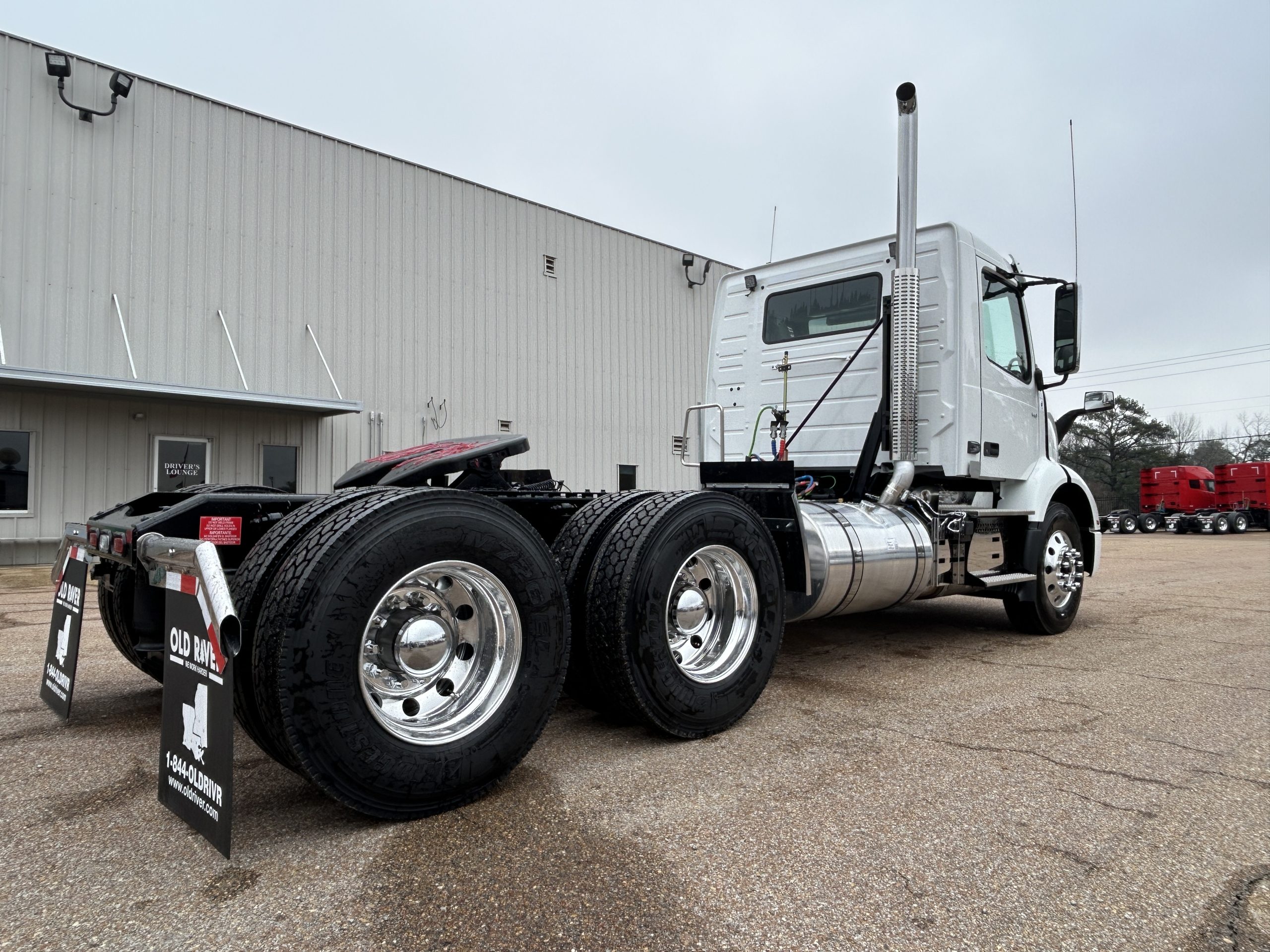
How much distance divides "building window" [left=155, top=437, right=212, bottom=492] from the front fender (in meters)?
11.6

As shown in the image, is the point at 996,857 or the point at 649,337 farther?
the point at 649,337

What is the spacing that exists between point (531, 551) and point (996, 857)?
167 cm

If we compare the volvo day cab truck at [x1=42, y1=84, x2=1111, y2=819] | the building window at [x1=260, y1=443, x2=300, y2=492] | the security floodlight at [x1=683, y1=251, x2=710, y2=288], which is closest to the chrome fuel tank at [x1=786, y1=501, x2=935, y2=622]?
the volvo day cab truck at [x1=42, y1=84, x2=1111, y2=819]

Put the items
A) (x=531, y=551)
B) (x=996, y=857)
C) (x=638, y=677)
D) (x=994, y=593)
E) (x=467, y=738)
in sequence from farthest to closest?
(x=994, y=593) → (x=638, y=677) → (x=531, y=551) → (x=467, y=738) → (x=996, y=857)

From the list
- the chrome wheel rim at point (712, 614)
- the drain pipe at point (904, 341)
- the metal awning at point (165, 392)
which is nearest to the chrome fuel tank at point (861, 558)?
the drain pipe at point (904, 341)

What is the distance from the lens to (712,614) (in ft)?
11.8

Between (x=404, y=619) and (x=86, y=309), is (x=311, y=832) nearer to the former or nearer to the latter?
(x=404, y=619)

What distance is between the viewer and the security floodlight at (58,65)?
11.3 meters

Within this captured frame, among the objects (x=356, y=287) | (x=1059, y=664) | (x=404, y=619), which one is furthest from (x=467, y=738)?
(x=356, y=287)

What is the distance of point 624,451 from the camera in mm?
18031

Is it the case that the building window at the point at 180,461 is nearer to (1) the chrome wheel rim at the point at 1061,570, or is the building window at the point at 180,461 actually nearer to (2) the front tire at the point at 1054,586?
(2) the front tire at the point at 1054,586

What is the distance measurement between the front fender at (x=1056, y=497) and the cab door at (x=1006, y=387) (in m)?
0.09

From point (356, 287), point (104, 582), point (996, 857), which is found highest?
point (356, 287)

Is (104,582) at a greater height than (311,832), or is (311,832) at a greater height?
(104,582)
